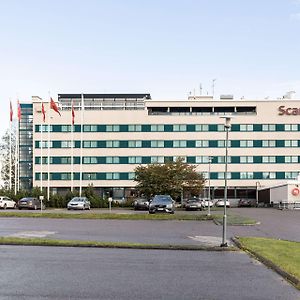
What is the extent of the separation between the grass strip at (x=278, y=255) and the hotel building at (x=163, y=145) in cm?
7527

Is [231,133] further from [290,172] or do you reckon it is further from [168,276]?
[168,276]

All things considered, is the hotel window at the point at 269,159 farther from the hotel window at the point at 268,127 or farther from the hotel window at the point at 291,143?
the hotel window at the point at 268,127

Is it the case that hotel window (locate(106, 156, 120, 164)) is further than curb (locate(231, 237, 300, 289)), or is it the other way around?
hotel window (locate(106, 156, 120, 164))

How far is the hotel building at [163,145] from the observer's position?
3752 inches

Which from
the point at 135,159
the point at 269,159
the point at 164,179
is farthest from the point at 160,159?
the point at 164,179

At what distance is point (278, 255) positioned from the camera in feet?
51.0

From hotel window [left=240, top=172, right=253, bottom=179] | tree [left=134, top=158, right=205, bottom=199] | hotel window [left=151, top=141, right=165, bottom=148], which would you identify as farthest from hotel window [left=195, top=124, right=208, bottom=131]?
tree [left=134, top=158, right=205, bottom=199]

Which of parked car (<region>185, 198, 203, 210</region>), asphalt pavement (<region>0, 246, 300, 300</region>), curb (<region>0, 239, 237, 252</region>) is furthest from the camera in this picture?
parked car (<region>185, 198, 203, 210</region>)

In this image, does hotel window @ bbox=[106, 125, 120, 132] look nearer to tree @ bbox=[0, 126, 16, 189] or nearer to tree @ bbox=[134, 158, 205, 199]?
tree @ bbox=[0, 126, 16, 189]

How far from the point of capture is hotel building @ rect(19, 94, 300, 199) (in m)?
95.3

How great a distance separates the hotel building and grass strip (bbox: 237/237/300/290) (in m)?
75.3

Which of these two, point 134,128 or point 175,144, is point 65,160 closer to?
point 134,128

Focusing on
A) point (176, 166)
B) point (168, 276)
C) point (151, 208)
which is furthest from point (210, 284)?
point (176, 166)

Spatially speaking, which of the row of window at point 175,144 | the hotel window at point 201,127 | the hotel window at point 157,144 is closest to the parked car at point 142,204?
the hotel window at point 157,144
